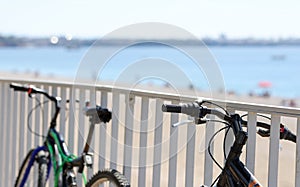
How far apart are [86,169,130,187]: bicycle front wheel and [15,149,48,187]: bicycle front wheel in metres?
0.57

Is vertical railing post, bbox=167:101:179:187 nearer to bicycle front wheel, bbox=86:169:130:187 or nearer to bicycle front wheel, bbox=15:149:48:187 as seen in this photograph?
bicycle front wheel, bbox=86:169:130:187

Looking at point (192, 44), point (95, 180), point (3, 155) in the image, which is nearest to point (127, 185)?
point (95, 180)

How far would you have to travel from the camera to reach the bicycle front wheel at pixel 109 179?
233cm

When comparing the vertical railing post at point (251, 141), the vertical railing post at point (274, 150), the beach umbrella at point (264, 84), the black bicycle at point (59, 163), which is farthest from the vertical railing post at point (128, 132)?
the beach umbrella at point (264, 84)

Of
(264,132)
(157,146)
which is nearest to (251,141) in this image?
(264,132)

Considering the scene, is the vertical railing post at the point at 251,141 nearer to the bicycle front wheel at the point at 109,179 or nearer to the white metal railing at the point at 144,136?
the white metal railing at the point at 144,136

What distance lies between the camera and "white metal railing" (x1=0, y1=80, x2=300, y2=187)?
216 cm

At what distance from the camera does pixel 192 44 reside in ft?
7.07

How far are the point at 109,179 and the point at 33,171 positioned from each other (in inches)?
41.5

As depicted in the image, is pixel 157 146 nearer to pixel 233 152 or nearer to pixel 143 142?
pixel 143 142

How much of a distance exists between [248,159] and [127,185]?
22.0 inches

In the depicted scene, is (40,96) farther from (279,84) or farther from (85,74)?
(279,84)

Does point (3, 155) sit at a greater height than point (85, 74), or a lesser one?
lesser

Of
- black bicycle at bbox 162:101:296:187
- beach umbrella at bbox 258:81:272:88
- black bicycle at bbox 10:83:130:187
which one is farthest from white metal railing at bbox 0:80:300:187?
beach umbrella at bbox 258:81:272:88
